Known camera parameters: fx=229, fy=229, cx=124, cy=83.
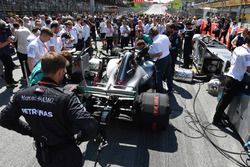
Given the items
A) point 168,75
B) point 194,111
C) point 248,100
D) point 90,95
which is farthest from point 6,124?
point 168,75

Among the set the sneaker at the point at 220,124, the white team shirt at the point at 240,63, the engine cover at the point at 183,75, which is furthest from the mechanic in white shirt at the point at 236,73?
the engine cover at the point at 183,75

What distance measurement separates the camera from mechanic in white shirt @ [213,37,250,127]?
14.2ft

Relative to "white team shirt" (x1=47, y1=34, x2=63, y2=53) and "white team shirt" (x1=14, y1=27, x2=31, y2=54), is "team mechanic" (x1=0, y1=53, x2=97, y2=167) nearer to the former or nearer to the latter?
"white team shirt" (x1=47, y1=34, x2=63, y2=53)

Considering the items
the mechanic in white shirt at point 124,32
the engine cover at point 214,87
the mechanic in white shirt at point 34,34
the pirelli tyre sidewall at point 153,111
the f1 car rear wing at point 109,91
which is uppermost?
the mechanic in white shirt at point 34,34

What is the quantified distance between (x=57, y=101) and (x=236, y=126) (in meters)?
3.91

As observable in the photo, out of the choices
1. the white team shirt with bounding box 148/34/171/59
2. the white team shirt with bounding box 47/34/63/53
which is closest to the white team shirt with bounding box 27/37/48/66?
the white team shirt with bounding box 47/34/63/53

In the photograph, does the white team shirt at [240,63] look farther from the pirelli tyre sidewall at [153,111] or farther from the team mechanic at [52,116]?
the team mechanic at [52,116]

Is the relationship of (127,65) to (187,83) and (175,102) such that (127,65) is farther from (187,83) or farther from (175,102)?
(187,83)

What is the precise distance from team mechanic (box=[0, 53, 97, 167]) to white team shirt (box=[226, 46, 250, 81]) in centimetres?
346

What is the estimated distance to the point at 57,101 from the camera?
1.93 meters

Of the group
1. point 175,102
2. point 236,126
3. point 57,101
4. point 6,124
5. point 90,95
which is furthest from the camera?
point 175,102

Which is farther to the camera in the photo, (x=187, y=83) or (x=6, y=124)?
(x=187, y=83)

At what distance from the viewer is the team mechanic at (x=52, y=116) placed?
1952 mm

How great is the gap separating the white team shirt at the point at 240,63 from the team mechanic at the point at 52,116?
11.4 feet
